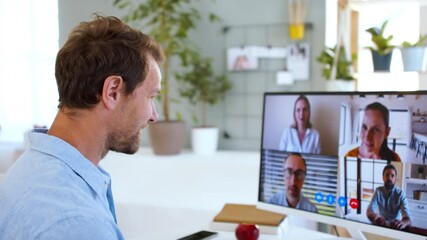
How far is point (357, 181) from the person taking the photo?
1234 millimetres

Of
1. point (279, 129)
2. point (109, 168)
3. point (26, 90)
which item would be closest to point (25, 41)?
point (26, 90)

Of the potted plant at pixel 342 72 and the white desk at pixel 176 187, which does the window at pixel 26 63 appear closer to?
the white desk at pixel 176 187

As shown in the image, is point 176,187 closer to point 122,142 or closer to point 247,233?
point 247,233

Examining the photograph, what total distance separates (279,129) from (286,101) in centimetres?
8

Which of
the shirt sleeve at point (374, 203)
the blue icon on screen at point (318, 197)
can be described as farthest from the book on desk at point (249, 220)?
the shirt sleeve at point (374, 203)

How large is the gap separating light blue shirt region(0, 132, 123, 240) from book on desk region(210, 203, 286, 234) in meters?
0.60

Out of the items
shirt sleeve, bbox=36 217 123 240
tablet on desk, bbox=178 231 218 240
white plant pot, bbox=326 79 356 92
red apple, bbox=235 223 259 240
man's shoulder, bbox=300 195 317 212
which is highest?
white plant pot, bbox=326 79 356 92

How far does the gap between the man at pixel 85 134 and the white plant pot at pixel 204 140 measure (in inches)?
59.6

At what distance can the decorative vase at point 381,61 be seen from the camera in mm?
1814

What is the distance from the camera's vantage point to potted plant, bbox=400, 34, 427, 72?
5.55 feet

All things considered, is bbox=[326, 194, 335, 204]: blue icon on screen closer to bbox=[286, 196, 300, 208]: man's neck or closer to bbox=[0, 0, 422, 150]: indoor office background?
bbox=[286, 196, 300, 208]: man's neck

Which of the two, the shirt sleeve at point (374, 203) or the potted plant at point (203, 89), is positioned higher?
the potted plant at point (203, 89)

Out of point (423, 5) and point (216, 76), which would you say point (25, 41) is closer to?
point (216, 76)

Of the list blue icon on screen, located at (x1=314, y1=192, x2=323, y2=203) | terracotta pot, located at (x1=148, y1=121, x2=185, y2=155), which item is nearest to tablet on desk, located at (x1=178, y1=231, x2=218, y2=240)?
blue icon on screen, located at (x1=314, y1=192, x2=323, y2=203)
